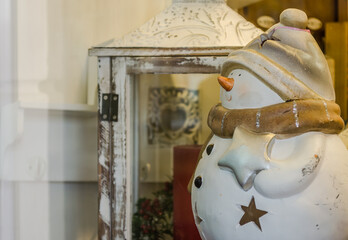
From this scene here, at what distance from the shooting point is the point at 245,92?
813 millimetres

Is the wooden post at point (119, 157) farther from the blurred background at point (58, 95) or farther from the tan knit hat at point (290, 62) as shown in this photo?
the tan knit hat at point (290, 62)

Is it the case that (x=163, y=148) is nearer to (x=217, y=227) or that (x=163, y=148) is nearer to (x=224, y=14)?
(x=224, y=14)

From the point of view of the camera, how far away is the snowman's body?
0.74 meters

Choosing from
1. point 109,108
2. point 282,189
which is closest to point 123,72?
point 109,108

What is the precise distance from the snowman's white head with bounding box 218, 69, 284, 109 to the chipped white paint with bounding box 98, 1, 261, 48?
0.68 feet

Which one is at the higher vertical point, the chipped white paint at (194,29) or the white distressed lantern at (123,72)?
the chipped white paint at (194,29)

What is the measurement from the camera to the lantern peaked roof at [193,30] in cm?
104

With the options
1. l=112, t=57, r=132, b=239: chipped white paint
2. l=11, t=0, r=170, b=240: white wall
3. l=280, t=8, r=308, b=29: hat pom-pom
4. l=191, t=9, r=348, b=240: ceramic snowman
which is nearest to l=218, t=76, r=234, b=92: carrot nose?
l=191, t=9, r=348, b=240: ceramic snowman

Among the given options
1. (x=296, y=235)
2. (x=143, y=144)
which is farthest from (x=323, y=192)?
(x=143, y=144)

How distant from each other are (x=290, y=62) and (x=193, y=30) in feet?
1.03

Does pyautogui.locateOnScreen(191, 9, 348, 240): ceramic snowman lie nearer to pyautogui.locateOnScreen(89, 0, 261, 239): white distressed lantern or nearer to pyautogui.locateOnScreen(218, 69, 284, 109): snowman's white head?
pyautogui.locateOnScreen(218, 69, 284, 109): snowman's white head

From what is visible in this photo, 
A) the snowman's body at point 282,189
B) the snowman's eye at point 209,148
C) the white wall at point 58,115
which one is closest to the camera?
the snowman's body at point 282,189

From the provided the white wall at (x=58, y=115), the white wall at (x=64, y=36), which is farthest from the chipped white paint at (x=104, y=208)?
the white wall at (x=64, y=36)

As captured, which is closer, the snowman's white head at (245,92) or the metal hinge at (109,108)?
the snowman's white head at (245,92)
